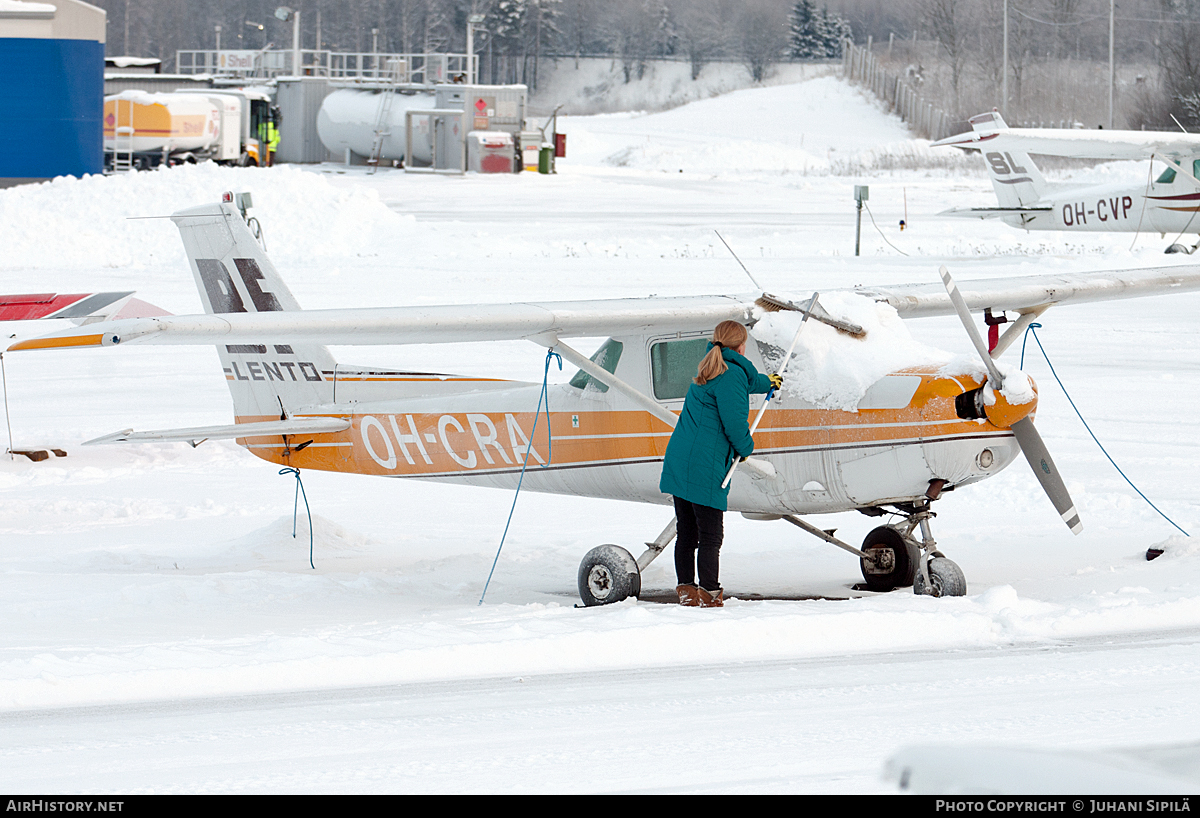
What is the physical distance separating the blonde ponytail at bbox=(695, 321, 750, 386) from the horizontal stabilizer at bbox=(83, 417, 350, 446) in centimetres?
341

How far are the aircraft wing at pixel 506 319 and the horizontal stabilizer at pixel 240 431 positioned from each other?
5.47ft

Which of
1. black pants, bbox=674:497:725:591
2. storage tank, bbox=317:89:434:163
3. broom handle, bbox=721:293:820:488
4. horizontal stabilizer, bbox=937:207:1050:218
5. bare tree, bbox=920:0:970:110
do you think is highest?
bare tree, bbox=920:0:970:110

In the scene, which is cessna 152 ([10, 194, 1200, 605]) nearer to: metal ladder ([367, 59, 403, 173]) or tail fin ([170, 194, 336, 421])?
tail fin ([170, 194, 336, 421])

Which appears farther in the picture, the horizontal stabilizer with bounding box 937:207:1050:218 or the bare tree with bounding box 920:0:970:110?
the bare tree with bounding box 920:0:970:110

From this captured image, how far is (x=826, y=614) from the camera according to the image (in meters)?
6.64

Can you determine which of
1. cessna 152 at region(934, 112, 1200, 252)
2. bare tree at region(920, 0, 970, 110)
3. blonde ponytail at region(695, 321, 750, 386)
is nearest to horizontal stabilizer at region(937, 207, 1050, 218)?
cessna 152 at region(934, 112, 1200, 252)

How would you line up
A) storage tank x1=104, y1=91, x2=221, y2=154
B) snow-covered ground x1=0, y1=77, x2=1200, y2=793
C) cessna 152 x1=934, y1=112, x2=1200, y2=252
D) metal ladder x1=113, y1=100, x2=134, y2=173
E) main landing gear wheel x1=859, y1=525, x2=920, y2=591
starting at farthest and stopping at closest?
storage tank x1=104, y1=91, x2=221, y2=154 < metal ladder x1=113, y1=100, x2=134, y2=173 < cessna 152 x1=934, y1=112, x2=1200, y2=252 < main landing gear wheel x1=859, y1=525, x2=920, y2=591 < snow-covered ground x1=0, y1=77, x2=1200, y2=793

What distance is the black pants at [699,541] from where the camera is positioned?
7395 millimetres

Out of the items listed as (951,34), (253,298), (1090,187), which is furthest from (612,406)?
(951,34)

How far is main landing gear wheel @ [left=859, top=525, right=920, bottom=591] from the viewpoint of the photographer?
8.33 meters

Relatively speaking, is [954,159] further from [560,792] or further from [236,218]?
[560,792]

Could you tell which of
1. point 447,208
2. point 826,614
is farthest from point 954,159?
point 826,614

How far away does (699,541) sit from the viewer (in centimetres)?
746

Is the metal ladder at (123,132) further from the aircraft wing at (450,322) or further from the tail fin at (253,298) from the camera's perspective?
the aircraft wing at (450,322)
